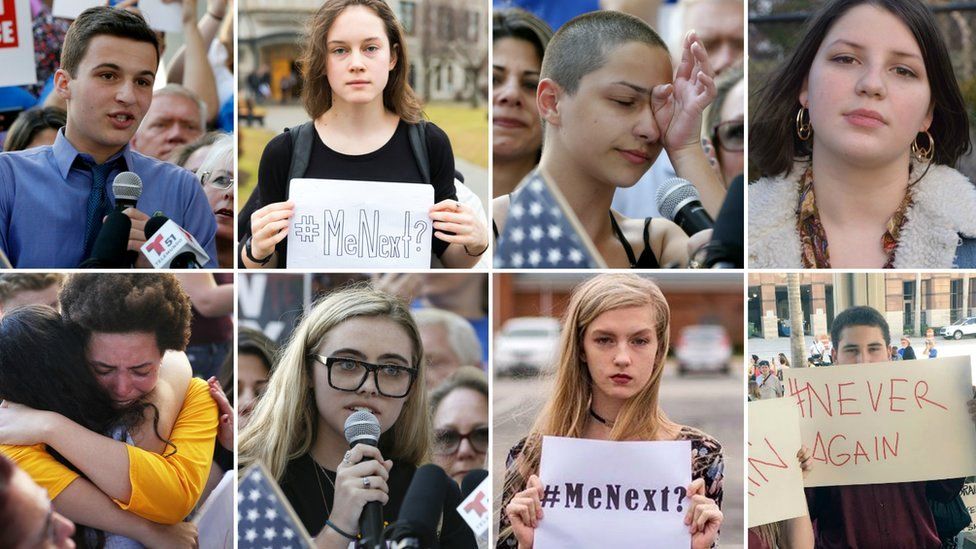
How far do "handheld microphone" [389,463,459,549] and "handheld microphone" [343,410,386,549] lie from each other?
0.08 m

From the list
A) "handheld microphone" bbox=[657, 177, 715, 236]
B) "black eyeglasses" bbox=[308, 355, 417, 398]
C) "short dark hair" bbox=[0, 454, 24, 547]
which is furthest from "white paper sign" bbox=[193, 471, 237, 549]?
"handheld microphone" bbox=[657, 177, 715, 236]

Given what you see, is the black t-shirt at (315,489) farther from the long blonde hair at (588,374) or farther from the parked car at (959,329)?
the parked car at (959,329)

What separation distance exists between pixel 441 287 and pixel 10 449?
5.58 feet

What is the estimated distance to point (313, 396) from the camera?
14.4 ft

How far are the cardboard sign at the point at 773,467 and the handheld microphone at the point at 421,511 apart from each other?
3.87 ft

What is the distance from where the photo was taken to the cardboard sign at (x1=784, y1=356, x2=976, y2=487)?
14.4 ft

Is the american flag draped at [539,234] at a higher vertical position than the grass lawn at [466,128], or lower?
lower

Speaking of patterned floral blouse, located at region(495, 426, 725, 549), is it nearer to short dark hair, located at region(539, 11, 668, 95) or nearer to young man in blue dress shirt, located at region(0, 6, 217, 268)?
short dark hair, located at region(539, 11, 668, 95)

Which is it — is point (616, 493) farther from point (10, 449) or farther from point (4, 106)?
point (4, 106)

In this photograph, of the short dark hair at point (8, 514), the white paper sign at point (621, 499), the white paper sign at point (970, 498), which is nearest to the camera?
the short dark hair at point (8, 514)

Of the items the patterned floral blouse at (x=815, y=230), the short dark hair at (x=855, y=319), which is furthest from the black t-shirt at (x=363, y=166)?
the short dark hair at (x=855, y=319)

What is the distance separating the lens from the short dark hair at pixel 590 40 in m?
4.27

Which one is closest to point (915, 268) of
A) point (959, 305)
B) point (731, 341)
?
point (959, 305)

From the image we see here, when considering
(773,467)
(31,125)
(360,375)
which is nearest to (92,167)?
(31,125)
